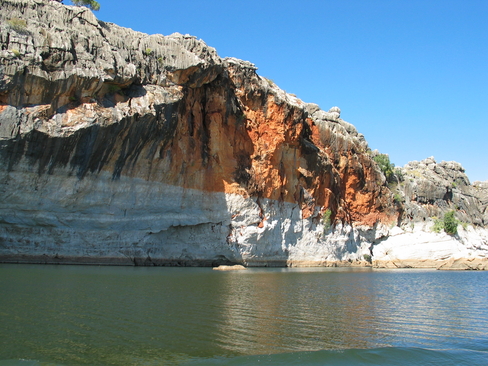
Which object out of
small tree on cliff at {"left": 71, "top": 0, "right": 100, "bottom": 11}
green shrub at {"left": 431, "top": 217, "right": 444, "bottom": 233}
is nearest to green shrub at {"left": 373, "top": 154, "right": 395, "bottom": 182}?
green shrub at {"left": 431, "top": 217, "right": 444, "bottom": 233}

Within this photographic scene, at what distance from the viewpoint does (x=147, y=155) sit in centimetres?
2772

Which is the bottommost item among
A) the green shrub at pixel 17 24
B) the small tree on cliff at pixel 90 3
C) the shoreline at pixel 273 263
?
the shoreline at pixel 273 263

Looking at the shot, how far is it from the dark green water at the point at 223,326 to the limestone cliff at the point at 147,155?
30.8 feet

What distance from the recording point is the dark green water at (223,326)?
7.54 metres

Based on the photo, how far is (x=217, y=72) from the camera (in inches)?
1187

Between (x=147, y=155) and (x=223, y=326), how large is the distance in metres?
19.6

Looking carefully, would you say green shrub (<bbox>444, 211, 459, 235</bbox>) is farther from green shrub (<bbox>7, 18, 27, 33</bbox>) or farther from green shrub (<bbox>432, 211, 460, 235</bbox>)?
green shrub (<bbox>7, 18, 27, 33</bbox>)

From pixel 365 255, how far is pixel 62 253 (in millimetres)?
28828

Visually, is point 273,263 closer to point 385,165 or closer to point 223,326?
point 385,165

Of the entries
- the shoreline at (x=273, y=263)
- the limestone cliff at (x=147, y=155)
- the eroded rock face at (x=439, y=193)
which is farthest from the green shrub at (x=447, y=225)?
the limestone cliff at (x=147, y=155)

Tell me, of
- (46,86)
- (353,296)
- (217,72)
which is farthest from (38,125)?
(353,296)

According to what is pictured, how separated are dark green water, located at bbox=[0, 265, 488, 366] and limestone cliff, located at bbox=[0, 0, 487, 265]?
30.8 ft

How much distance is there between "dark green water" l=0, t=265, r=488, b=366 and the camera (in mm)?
7543

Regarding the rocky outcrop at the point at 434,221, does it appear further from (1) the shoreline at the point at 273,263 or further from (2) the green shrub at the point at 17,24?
(2) the green shrub at the point at 17,24
